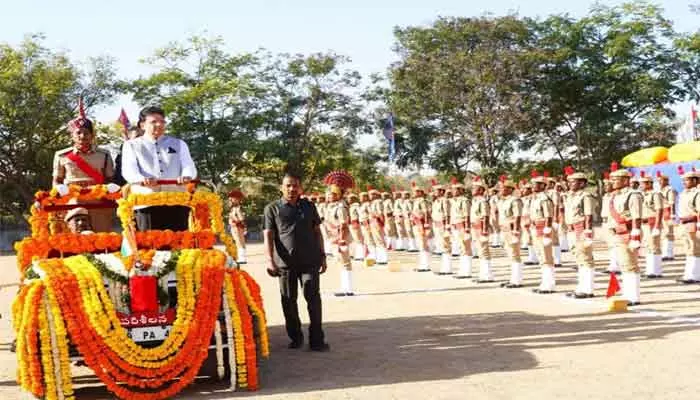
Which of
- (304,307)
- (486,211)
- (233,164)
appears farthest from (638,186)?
(233,164)

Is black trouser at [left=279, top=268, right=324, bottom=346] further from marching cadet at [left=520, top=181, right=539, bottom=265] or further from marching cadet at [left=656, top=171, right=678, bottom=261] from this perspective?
marching cadet at [left=656, top=171, right=678, bottom=261]

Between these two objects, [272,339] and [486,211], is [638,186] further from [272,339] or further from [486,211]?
[272,339]

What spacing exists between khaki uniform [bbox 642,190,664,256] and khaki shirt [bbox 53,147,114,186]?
10642mm

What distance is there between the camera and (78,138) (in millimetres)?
8758

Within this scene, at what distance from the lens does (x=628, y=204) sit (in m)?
13.4

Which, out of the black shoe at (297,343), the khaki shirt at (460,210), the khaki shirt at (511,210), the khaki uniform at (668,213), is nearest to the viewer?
the black shoe at (297,343)

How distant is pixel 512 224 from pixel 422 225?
4515 mm

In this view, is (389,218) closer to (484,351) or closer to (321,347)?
(321,347)

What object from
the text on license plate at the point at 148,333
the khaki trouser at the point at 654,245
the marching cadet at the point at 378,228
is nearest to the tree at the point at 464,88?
the marching cadet at the point at 378,228

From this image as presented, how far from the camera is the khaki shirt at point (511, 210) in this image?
1661cm

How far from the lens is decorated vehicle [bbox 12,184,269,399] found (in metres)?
6.64

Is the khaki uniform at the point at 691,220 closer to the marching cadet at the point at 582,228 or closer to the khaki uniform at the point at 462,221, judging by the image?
the marching cadet at the point at 582,228

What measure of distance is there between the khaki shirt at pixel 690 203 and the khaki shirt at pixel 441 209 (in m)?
6.45

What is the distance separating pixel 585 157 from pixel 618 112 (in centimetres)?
283
